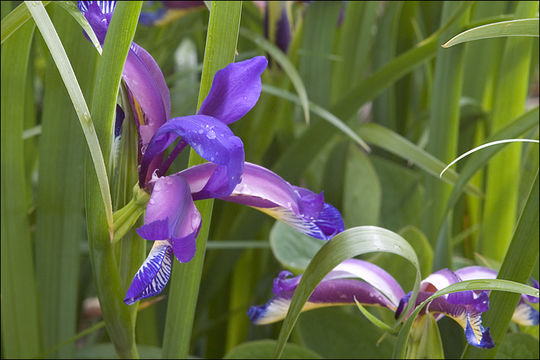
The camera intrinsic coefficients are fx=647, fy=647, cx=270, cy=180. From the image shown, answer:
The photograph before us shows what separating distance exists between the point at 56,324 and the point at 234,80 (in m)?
0.35

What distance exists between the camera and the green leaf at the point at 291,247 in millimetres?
576

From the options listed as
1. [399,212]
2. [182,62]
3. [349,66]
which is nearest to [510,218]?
[399,212]

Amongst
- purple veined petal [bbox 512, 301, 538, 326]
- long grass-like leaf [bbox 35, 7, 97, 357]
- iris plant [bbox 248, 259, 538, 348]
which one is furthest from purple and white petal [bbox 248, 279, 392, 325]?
long grass-like leaf [bbox 35, 7, 97, 357]

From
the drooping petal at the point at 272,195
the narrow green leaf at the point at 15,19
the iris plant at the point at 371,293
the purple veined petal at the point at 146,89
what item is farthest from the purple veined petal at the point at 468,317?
the narrow green leaf at the point at 15,19

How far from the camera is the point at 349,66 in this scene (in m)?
0.80

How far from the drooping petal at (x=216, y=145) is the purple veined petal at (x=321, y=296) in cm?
13

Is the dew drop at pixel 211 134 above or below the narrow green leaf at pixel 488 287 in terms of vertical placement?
above

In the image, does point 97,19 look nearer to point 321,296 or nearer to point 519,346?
point 321,296

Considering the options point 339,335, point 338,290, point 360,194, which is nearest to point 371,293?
point 338,290

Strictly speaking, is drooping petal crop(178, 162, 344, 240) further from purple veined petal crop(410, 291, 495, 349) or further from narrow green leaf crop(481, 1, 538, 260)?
narrow green leaf crop(481, 1, 538, 260)

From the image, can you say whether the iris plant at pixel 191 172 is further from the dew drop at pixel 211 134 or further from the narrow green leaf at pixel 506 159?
the narrow green leaf at pixel 506 159

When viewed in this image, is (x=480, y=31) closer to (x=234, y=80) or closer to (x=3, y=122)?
(x=234, y=80)

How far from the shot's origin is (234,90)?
14.0 inches

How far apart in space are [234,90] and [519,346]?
35 centimetres
